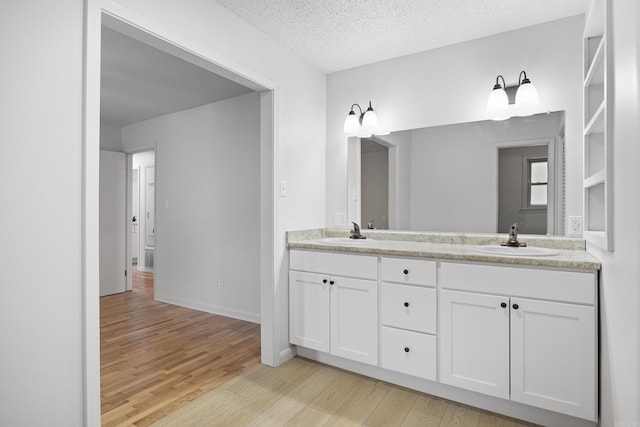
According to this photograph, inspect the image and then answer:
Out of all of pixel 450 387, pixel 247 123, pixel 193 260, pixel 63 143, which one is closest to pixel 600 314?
pixel 450 387

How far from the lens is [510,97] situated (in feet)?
7.72

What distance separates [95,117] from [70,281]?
676mm

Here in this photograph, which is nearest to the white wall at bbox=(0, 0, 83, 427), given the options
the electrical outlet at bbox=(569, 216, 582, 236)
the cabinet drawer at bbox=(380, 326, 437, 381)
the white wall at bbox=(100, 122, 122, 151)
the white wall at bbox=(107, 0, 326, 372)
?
the white wall at bbox=(107, 0, 326, 372)

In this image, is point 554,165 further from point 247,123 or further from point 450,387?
point 247,123

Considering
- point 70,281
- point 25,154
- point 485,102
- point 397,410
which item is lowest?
point 397,410

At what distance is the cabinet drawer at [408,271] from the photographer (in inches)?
79.7

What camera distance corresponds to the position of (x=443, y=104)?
2.59 metres

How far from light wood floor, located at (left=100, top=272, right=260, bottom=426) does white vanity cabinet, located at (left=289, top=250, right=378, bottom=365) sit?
19.7 inches

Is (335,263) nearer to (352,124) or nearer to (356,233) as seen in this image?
(356,233)

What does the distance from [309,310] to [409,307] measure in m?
0.76

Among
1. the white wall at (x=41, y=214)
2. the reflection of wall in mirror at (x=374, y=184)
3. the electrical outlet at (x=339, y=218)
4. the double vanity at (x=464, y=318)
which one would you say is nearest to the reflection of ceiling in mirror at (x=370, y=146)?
the reflection of wall in mirror at (x=374, y=184)

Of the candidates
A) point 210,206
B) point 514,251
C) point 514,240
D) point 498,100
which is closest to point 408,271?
point 514,251

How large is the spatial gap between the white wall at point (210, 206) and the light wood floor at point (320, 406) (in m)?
1.38

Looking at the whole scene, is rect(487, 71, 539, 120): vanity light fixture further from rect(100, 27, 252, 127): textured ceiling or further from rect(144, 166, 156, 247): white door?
rect(144, 166, 156, 247): white door
